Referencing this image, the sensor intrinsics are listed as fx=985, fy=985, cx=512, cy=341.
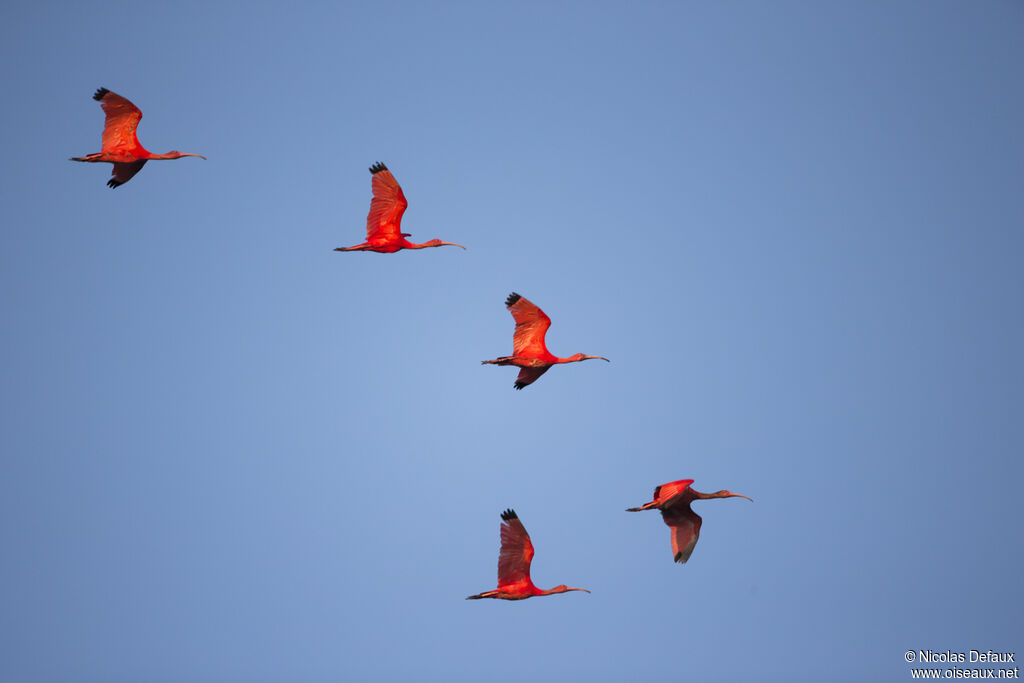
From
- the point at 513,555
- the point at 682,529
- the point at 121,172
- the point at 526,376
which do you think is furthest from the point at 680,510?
the point at 121,172

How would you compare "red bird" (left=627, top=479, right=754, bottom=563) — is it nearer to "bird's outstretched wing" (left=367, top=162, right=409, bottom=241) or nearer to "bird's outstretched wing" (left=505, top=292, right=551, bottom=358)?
"bird's outstretched wing" (left=505, top=292, right=551, bottom=358)

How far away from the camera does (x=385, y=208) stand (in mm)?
39000

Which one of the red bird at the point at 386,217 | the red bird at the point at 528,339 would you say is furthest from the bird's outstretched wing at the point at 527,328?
the red bird at the point at 386,217

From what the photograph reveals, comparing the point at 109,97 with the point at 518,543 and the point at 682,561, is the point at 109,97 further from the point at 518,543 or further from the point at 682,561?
the point at 682,561

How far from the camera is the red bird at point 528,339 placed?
38.2 meters

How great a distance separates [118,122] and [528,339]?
17.1m

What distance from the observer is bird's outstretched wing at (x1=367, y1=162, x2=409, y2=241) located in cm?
3891

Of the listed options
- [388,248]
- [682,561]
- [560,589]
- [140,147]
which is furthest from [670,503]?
[140,147]

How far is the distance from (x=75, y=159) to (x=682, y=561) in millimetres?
25726

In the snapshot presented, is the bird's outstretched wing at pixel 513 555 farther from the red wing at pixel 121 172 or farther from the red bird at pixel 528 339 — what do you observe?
the red wing at pixel 121 172

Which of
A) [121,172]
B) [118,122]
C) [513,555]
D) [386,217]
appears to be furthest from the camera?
[386,217]

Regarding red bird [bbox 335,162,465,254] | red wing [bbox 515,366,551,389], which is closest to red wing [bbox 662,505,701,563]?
red wing [bbox 515,366,551,389]

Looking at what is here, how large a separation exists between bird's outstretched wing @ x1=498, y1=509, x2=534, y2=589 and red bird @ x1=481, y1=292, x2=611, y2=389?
20.5ft

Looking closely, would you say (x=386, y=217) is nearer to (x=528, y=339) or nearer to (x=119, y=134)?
(x=528, y=339)
